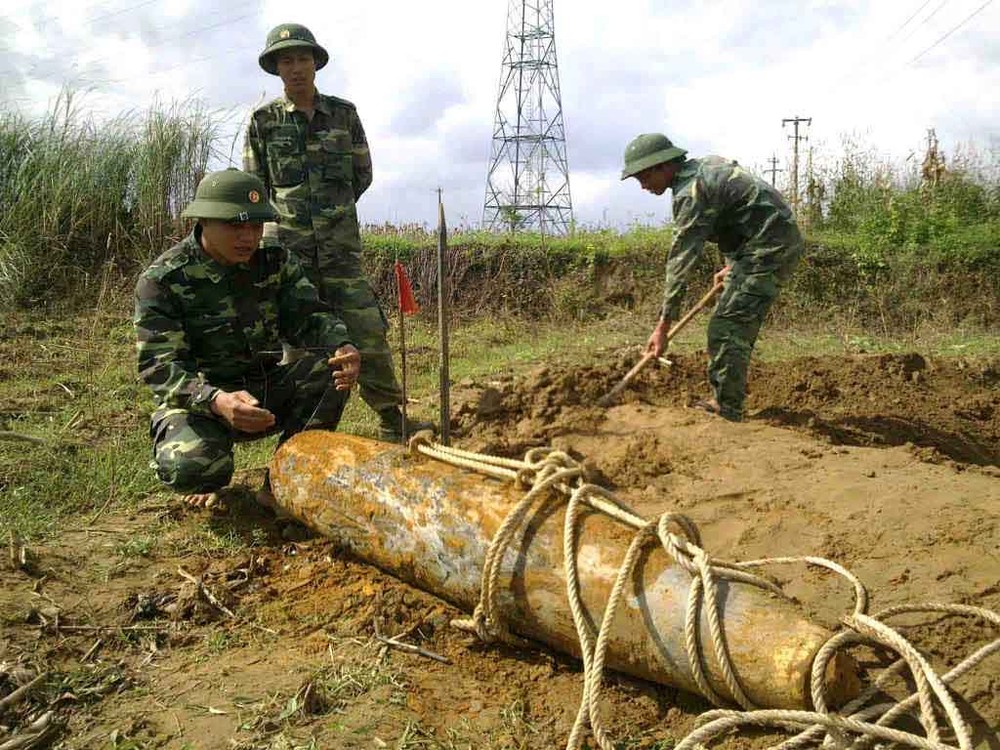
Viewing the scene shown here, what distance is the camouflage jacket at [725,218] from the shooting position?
16.8ft

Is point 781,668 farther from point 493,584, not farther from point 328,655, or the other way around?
point 328,655

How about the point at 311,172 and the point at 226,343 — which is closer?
the point at 226,343

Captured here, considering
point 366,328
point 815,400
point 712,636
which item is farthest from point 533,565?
point 815,400

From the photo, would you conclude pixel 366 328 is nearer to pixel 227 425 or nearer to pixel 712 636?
pixel 227 425

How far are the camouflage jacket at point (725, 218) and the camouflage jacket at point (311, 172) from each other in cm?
206

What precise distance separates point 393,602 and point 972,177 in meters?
12.5

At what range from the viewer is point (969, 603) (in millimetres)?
2375

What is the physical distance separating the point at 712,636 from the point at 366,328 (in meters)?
3.11

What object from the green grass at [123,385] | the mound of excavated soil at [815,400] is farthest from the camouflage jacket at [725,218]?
the green grass at [123,385]

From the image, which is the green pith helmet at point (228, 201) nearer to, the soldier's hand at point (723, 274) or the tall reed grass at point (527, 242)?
the soldier's hand at point (723, 274)

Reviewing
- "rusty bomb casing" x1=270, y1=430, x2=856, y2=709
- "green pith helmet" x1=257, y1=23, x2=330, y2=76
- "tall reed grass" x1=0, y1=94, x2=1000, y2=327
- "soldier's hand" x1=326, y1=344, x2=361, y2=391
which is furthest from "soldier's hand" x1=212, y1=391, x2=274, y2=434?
"tall reed grass" x1=0, y1=94, x2=1000, y2=327

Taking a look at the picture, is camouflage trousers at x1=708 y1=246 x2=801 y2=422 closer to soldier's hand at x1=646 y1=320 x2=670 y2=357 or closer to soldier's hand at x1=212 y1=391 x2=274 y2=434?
soldier's hand at x1=646 y1=320 x2=670 y2=357

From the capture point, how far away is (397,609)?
2.71 metres

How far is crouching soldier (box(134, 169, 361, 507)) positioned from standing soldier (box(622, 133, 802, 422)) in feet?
7.51
